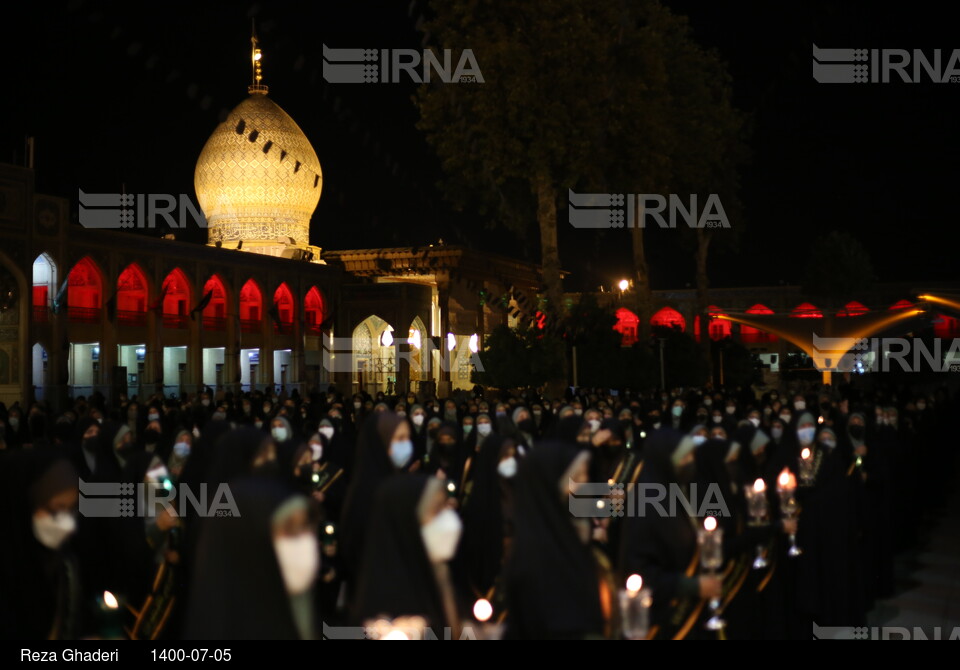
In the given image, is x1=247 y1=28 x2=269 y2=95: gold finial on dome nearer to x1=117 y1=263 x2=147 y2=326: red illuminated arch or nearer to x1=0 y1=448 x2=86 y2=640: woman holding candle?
x1=117 y1=263 x2=147 y2=326: red illuminated arch

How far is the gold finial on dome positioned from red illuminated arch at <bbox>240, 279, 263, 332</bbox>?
9376mm

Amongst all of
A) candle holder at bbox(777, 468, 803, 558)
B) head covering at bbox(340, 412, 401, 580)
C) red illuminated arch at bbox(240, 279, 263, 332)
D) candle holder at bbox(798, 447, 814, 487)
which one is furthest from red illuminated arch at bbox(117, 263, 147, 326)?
candle holder at bbox(777, 468, 803, 558)

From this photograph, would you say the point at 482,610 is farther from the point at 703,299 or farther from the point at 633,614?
the point at 703,299

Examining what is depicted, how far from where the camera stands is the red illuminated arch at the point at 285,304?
40.3 m

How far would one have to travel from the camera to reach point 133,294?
34.3 meters

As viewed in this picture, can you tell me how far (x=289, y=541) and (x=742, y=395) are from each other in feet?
71.9

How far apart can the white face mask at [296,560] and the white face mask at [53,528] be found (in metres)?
1.35

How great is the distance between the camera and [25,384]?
27.1 metres

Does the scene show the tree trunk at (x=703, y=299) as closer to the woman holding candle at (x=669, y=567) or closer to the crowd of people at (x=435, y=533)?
the crowd of people at (x=435, y=533)

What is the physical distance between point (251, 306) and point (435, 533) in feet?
118

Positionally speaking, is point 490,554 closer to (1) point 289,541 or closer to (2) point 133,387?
(1) point 289,541

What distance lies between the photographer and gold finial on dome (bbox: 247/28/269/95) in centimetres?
4409

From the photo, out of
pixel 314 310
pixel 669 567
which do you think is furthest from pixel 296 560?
pixel 314 310

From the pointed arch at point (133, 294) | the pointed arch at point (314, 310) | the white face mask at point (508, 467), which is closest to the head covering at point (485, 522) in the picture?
the white face mask at point (508, 467)
